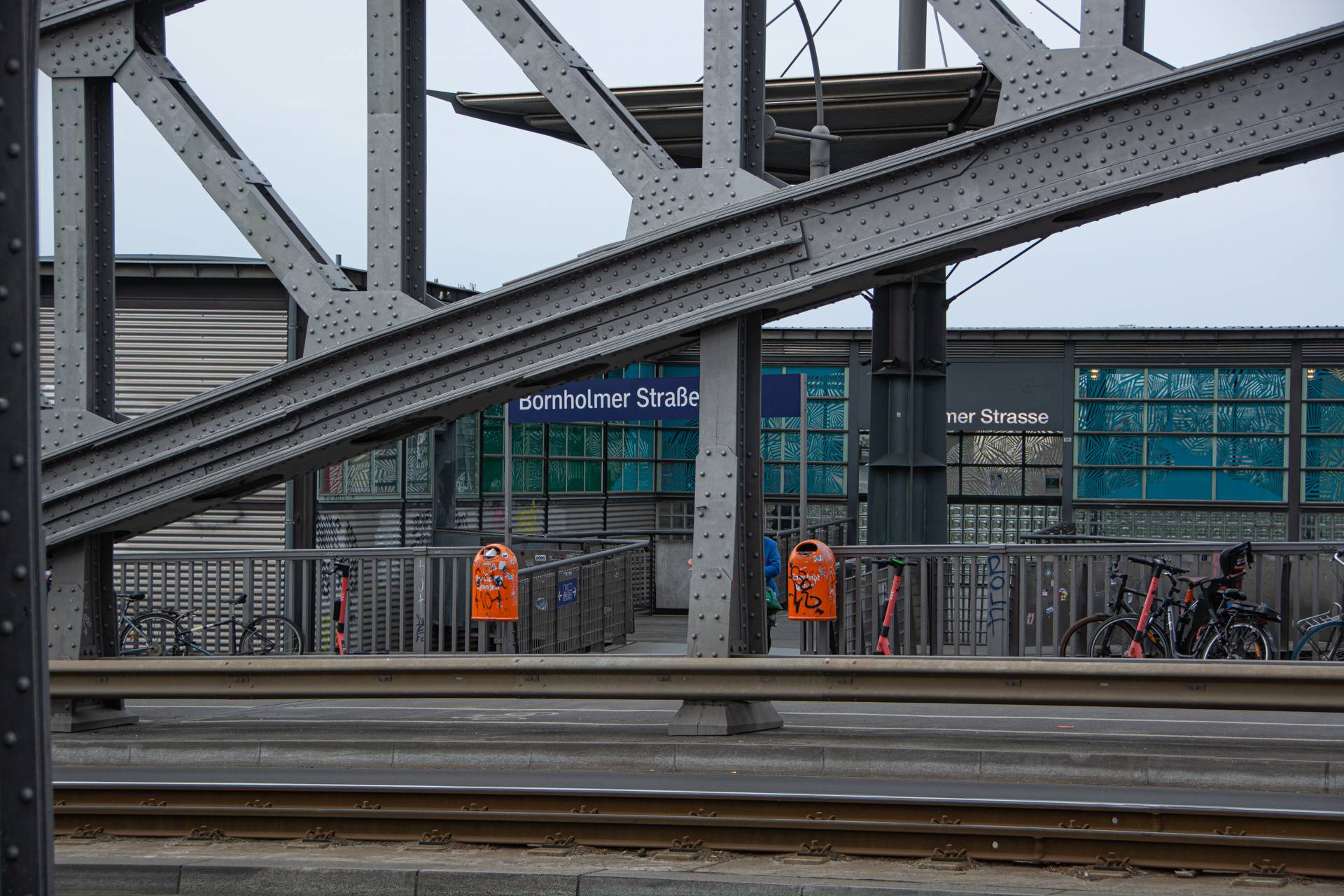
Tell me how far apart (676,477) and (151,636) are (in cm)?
1779

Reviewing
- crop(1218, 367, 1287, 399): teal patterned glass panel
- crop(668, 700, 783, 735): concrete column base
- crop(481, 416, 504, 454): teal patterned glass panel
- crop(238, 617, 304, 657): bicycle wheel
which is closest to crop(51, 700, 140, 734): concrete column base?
crop(238, 617, 304, 657): bicycle wheel

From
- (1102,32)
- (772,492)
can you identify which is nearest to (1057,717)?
(1102,32)

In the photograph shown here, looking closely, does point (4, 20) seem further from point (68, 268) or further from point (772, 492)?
point (772, 492)

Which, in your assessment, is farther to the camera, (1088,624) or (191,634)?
(191,634)

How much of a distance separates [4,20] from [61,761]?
7.99 metres

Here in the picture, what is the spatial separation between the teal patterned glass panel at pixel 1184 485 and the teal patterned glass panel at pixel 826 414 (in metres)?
7.35

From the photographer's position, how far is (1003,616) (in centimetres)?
1291

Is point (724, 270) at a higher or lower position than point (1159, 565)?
higher

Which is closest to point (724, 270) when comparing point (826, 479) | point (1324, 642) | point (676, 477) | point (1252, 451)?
point (1324, 642)

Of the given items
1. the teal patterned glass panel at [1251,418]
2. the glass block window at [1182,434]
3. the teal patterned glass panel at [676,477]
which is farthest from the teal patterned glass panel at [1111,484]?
the teal patterned glass panel at [676,477]

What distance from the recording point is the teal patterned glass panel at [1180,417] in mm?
31203

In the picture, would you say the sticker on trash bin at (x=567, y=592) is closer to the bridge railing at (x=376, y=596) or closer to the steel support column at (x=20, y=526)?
the bridge railing at (x=376, y=596)

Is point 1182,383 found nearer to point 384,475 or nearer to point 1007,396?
point 1007,396

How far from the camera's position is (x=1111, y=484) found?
31.8 meters
